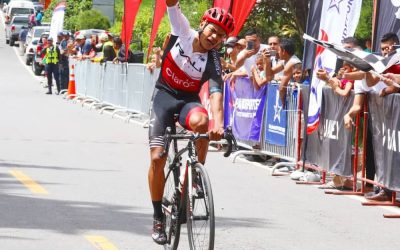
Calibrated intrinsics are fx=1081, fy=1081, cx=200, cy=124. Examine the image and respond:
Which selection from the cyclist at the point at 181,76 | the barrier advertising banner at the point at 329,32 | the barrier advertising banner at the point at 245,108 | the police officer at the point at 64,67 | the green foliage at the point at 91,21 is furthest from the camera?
the green foliage at the point at 91,21

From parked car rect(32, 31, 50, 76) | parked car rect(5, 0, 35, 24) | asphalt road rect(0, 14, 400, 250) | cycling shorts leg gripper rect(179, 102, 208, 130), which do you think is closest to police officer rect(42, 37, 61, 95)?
parked car rect(32, 31, 50, 76)

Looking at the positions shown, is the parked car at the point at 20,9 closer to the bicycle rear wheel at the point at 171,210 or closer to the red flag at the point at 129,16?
the red flag at the point at 129,16

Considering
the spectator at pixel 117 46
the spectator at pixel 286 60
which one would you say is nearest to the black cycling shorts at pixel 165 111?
the spectator at pixel 286 60

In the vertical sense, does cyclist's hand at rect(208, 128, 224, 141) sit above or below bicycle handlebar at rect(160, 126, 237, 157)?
above

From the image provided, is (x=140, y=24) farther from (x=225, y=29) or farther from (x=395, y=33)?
(x=225, y=29)

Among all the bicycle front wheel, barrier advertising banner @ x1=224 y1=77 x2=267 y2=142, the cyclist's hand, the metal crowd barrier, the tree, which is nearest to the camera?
the bicycle front wheel

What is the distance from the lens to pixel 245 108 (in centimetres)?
1709

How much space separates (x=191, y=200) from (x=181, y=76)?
113 centimetres

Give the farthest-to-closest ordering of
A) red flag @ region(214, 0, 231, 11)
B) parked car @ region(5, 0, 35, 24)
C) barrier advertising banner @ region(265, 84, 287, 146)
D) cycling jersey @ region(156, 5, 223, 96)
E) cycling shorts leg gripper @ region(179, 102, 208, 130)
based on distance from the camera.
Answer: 1. parked car @ region(5, 0, 35, 24)
2. red flag @ region(214, 0, 231, 11)
3. barrier advertising banner @ region(265, 84, 287, 146)
4. cycling jersey @ region(156, 5, 223, 96)
5. cycling shorts leg gripper @ region(179, 102, 208, 130)

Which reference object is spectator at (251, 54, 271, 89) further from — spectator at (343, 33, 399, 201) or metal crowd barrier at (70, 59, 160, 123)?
metal crowd barrier at (70, 59, 160, 123)

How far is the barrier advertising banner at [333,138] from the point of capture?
13.2 m

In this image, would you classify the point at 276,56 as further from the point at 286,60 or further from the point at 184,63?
the point at 184,63

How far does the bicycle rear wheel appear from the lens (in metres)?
8.04

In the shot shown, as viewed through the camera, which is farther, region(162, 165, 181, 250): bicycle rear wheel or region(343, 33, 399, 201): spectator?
region(343, 33, 399, 201): spectator
